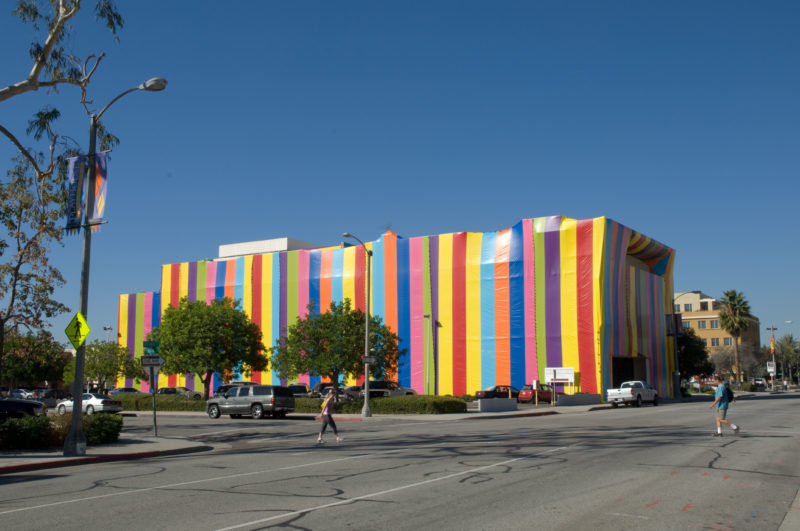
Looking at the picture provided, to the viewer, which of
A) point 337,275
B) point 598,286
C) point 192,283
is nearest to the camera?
point 598,286

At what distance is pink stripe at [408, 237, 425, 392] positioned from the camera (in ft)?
188

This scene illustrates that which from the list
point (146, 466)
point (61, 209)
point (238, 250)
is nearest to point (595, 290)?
point (61, 209)

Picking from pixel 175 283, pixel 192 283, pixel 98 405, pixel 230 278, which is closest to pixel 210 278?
Answer: pixel 192 283

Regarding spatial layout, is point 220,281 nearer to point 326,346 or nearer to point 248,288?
point 248,288

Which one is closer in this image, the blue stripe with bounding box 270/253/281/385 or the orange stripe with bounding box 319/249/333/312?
the orange stripe with bounding box 319/249/333/312

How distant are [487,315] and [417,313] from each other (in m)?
6.46

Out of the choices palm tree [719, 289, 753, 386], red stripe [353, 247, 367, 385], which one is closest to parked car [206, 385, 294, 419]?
red stripe [353, 247, 367, 385]

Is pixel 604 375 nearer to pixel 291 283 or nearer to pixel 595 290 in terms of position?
pixel 595 290

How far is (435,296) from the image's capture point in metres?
57.7

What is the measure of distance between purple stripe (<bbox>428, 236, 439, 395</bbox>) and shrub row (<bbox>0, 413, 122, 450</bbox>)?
38269mm

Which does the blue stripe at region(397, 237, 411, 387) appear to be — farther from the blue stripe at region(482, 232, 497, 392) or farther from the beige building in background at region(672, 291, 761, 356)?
the beige building in background at region(672, 291, 761, 356)

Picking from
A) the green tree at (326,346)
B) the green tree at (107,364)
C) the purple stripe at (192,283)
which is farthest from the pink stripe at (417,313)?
the green tree at (107,364)

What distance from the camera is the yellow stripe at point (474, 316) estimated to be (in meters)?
55.2

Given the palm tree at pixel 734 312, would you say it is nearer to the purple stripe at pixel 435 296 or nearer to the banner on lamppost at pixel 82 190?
the purple stripe at pixel 435 296
